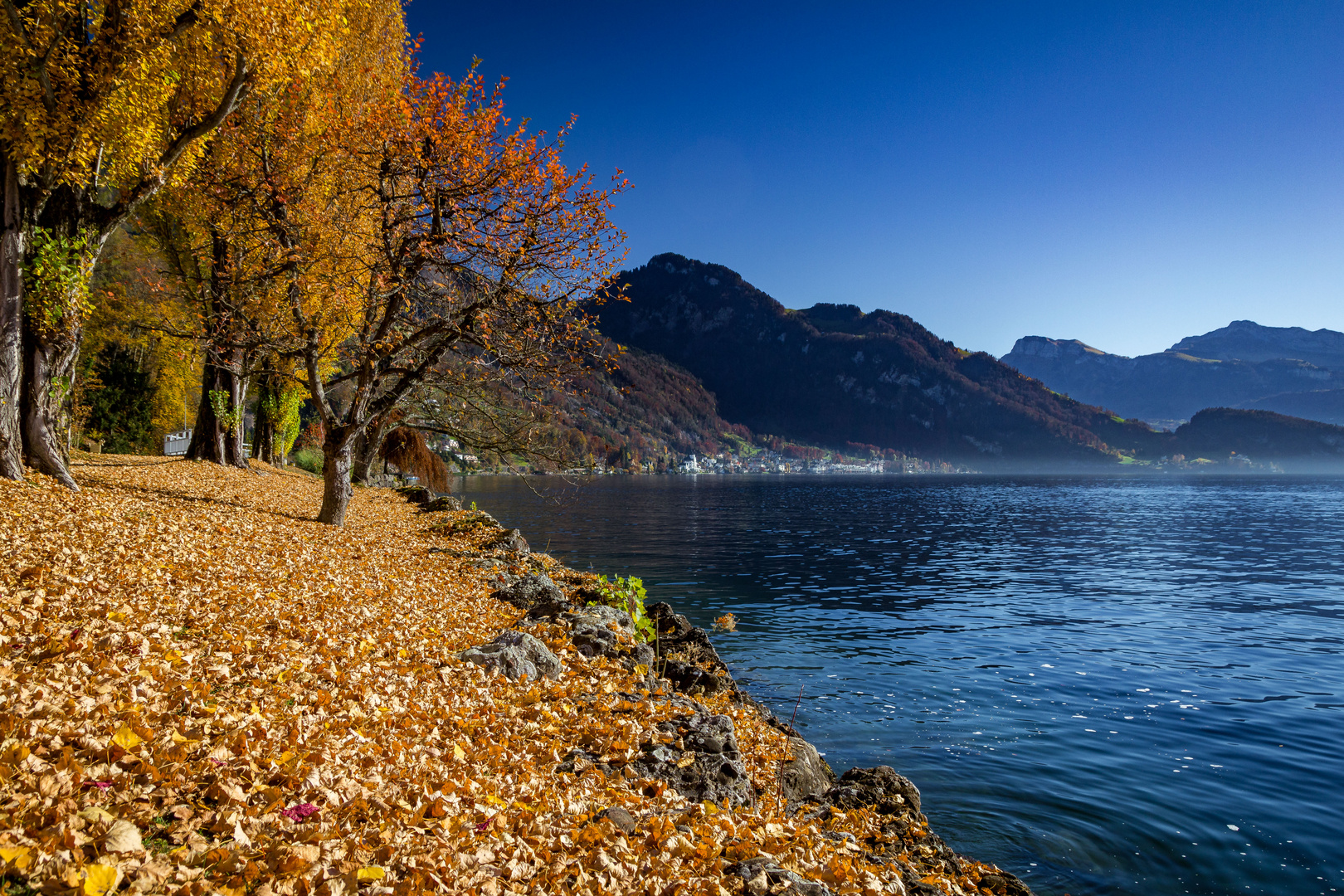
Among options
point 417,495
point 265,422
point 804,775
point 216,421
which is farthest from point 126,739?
point 265,422

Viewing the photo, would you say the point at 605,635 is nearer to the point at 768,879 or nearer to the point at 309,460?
the point at 768,879

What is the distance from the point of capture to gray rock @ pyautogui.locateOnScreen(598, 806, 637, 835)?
19.2ft

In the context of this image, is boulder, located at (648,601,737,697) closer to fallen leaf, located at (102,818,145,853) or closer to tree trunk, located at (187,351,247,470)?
fallen leaf, located at (102,818,145,853)

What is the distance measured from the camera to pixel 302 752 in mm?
5668

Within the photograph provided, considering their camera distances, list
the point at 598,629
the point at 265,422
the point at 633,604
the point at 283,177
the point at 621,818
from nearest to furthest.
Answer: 1. the point at 621,818
2. the point at 598,629
3. the point at 633,604
4. the point at 283,177
5. the point at 265,422

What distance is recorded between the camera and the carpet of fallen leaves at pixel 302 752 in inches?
165

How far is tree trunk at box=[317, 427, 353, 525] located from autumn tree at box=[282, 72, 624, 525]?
6.1 inches

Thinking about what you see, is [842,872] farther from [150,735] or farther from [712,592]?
[712,592]

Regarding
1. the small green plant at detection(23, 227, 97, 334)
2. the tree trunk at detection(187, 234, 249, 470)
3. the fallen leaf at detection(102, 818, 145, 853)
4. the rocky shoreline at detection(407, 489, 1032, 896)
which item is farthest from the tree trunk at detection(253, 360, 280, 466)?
the fallen leaf at detection(102, 818, 145, 853)

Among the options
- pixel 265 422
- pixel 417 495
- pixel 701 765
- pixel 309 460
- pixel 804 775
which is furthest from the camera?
pixel 309 460

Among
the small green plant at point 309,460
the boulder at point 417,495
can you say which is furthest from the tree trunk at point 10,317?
the small green plant at point 309,460

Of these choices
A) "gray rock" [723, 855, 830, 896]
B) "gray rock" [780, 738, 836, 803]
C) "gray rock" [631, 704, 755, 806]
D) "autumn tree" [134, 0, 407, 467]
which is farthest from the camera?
"autumn tree" [134, 0, 407, 467]

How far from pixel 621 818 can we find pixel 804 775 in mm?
4291

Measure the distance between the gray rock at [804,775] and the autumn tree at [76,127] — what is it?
15493 millimetres
